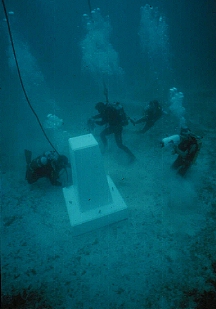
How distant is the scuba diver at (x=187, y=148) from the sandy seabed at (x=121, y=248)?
447 mm

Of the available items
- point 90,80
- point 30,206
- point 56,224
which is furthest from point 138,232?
point 90,80

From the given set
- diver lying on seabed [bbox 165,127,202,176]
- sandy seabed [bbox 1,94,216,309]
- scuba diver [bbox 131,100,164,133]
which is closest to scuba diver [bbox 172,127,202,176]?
diver lying on seabed [bbox 165,127,202,176]

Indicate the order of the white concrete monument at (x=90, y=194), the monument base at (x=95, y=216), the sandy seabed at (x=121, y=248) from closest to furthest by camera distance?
1. the sandy seabed at (x=121, y=248)
2. the white concrete monument at (x=90, y=194)
3. the monument base at (x=95, y=216)

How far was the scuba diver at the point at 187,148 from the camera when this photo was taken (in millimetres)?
4984

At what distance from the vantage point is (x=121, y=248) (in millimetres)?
3854

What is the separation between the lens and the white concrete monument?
3.82 m

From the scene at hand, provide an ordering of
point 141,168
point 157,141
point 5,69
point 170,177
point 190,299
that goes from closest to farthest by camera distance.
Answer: point 190,299
point 170,177
point 141,168
point 157,141
point 5,69

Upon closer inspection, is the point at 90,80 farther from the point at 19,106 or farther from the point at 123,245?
the point at 123,245

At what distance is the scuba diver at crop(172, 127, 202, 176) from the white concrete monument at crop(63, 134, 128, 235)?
226 cm

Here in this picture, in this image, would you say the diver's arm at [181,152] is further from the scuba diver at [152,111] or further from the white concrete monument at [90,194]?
the scuba diver at [152,111]

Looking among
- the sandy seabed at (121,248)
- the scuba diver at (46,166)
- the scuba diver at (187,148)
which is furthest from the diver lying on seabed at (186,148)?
the scuba diver at (46,166)

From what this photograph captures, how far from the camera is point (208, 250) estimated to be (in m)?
3.69

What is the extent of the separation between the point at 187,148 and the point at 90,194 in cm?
301

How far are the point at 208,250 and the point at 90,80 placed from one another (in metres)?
20.8
